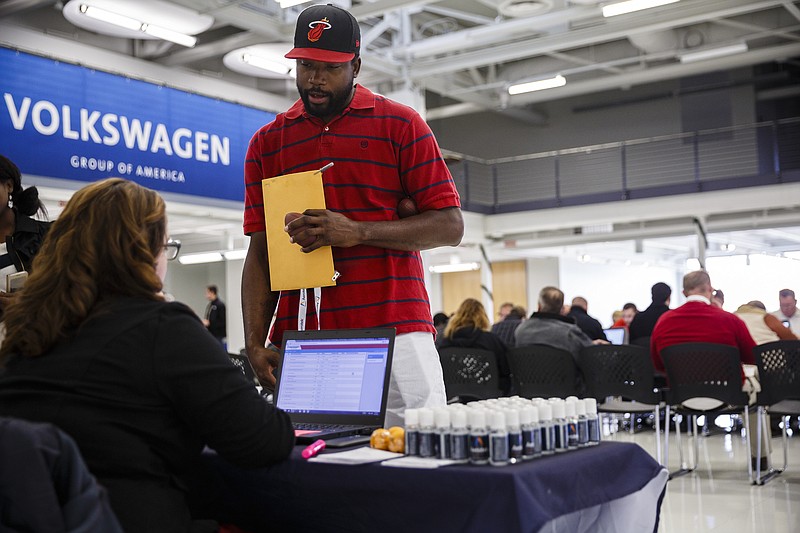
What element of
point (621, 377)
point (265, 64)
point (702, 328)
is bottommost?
point (621, 377)

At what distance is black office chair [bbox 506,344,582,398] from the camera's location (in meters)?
6.24

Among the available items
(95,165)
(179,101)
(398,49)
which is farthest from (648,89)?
(95,165)

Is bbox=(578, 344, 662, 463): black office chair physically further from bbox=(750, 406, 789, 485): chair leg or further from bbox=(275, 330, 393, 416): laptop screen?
bbox=(275, 330, 393, 416): laptop screen

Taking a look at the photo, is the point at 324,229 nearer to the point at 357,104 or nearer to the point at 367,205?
the point at 367,205

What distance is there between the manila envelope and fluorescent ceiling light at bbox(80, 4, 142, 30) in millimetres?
6680

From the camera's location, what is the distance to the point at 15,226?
109 inches

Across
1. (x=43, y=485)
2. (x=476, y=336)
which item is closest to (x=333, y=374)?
(x=43, y=485)

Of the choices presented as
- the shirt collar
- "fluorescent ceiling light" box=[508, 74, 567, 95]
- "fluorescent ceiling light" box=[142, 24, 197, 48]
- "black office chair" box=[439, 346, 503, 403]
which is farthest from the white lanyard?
"fluorescent ceiling light" box=[508, 74, 567, 95]

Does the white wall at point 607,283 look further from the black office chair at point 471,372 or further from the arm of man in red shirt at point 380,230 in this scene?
the arm of man in red shirt at point 380,230

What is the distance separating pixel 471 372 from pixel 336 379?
480 cm

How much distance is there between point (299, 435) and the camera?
68.1 inches

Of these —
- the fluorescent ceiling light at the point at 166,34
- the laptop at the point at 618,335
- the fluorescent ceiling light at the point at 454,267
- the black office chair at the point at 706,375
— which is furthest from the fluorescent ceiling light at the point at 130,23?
the fluorescent ceiling light at the point at 454,267

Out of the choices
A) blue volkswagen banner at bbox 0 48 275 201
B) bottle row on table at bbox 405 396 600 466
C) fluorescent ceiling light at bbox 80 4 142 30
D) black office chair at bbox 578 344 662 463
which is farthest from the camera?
fluorescent ceiling light at bbox 80 4 142 30

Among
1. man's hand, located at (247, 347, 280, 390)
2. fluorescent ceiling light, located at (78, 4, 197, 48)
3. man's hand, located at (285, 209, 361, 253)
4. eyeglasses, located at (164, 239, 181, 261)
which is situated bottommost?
man's hand, located at (247, 347, 280, 390)
